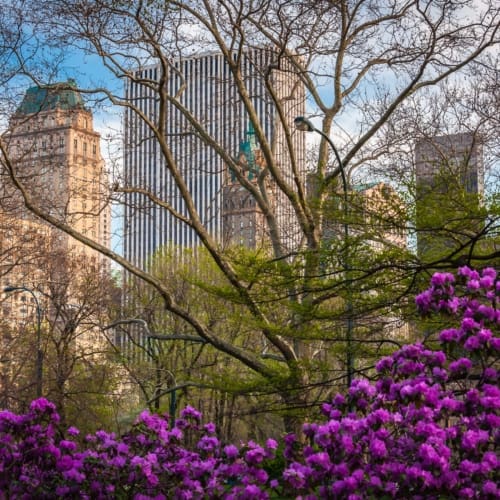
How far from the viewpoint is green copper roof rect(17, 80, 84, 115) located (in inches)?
759

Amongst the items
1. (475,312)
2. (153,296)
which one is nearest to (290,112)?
(153,296)

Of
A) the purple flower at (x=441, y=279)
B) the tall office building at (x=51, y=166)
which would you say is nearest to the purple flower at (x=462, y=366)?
the purple flower at (x=441, y=279)

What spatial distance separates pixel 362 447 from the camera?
662cm

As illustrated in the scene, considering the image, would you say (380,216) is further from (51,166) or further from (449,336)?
(51,166)

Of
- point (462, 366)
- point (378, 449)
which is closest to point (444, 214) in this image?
point (462, 366)

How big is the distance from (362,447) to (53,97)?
14973 mm

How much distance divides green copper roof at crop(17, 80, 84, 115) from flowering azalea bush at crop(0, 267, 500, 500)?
11.3 m

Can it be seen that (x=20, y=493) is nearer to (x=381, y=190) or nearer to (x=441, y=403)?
(x=441, y=403)

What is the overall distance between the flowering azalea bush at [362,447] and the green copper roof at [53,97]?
1135 cm

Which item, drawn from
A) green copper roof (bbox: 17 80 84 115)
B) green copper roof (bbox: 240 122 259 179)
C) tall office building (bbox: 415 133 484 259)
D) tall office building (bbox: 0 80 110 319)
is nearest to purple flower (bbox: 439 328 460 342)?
tall office building (bbox: 415 133 484 259)

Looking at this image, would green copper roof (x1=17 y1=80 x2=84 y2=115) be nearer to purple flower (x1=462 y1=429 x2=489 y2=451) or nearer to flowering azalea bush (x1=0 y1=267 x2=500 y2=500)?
flowering azalea bush (x1=0 y1=267 x2=500 y2=500)

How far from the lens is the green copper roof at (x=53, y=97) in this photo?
1928cm

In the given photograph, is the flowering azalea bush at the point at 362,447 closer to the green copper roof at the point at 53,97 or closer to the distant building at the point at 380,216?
the distant building at the point at 380,216

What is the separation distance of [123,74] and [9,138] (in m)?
5.13
